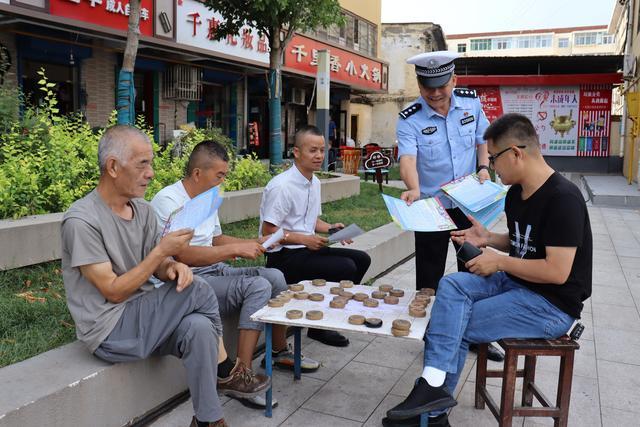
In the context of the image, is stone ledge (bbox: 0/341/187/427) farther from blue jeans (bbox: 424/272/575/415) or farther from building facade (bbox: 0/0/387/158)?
building facade (bbox: 0/0/387/158)

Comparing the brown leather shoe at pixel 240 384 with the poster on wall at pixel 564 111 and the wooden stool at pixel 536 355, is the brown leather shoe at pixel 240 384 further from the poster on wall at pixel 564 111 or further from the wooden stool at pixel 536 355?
the poster on wall at pixel 564 111

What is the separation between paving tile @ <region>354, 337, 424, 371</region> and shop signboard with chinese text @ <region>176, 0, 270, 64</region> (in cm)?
841

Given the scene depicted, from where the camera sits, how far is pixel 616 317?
16.3 feet

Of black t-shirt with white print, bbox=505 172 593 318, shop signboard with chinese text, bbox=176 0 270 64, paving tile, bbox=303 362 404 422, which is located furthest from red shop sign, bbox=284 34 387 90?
black t-shirt with white print, bbox=505 172 593 318

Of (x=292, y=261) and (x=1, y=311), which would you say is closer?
(x=1, y=311)

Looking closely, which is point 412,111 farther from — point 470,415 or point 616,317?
point 616,317

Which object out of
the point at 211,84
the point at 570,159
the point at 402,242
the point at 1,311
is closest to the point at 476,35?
the point at 570,159

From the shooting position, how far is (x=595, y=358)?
4.04 meters

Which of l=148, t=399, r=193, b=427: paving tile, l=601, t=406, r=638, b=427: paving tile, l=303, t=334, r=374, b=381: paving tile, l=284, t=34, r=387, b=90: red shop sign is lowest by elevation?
l=601, t=406, r=638, b=427: paving tile

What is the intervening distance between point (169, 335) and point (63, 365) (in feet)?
1.57

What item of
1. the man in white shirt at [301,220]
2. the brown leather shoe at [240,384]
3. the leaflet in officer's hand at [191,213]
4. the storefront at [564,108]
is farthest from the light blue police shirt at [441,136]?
the storefront at [564,108]

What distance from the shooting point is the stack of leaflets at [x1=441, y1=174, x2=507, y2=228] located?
3.27 metres

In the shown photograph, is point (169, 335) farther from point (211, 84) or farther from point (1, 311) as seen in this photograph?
point (211, 84)

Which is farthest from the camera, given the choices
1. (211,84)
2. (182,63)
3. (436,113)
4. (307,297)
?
(211,84)
